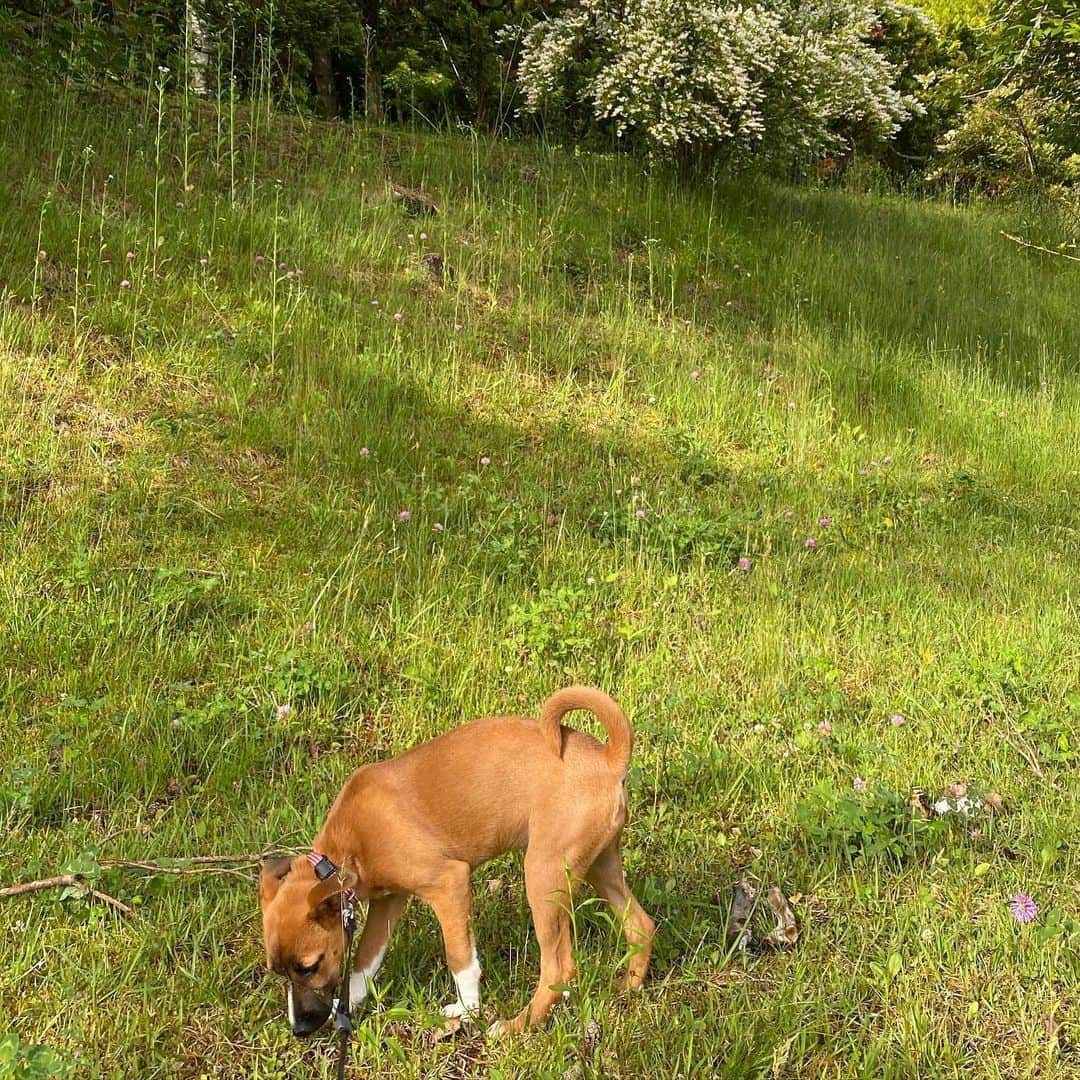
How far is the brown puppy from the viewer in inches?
91.0

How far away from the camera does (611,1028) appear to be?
2422mm

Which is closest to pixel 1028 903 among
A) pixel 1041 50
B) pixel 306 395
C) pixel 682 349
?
pixel 306 395

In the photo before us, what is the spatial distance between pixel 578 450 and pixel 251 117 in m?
4.38

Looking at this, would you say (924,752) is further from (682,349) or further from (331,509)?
(682,349)

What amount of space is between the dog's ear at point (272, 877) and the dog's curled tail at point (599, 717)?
0.70 metres

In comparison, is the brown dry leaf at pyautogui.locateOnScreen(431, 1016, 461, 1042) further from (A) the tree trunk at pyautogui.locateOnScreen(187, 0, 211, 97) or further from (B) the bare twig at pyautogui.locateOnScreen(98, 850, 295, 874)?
(A) the tree trunk at pyautogui.locateOnScreen(187, 0, 211, 97)

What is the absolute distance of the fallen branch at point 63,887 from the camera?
2.60 m

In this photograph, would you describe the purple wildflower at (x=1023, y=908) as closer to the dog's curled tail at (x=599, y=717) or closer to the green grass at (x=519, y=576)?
the green grass at (x=519, y=576)

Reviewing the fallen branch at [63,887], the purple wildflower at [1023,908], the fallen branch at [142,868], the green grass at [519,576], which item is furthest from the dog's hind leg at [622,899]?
the fallen branch at [63,887]

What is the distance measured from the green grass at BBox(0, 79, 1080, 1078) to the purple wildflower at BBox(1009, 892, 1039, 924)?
0.12ft

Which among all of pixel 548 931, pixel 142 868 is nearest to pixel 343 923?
pixel 548 931

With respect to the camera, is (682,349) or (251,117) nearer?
(682,349)

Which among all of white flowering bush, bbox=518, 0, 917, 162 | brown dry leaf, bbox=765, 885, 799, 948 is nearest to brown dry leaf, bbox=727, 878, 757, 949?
brown dry leaf, bbox=765, 885, 799, 948

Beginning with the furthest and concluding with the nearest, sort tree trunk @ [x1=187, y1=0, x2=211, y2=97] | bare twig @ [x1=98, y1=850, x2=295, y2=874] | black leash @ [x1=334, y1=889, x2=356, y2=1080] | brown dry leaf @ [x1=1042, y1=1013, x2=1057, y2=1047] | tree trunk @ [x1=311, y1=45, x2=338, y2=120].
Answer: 1. tree trunk @ [x1=311, y1=45, x2=338, y2=120]
2. tree trunk @ [x1=187, y1=0, x2=211, y2=97]
3. bare twig @ [x1=98, y1=850, x2=295, y2=874]
4. brown dry leaf @ [x1=1042, y1=1013, x2=1057, y2=1047]
5. black leash @ [x1=334, y1=889, x2=356, y2=1080]
